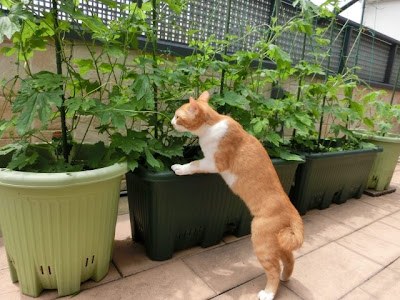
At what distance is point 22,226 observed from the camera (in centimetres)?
101

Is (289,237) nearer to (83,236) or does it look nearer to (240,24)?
(83,236)

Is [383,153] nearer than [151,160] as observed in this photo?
No

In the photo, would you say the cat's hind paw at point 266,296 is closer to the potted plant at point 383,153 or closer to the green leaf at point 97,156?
the green leaf at point 97,156

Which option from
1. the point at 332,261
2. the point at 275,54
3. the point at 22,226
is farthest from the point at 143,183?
the point at 332,261

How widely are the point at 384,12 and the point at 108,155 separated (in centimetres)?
742

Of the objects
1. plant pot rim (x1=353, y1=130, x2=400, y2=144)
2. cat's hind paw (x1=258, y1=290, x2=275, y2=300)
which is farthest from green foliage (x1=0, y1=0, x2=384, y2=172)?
plant pot rim (x1=353, y1=130, x2=400, y2=144)

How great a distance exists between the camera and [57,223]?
39.9 inches

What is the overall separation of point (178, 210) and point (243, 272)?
0.44m

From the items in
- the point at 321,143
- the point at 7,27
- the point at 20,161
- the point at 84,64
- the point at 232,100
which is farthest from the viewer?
the point at 321,143

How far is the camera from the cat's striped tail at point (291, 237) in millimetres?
1078

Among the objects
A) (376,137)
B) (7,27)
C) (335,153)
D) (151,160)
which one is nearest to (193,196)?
(151,160)

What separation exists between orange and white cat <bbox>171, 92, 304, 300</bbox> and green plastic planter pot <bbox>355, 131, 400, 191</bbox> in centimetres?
177

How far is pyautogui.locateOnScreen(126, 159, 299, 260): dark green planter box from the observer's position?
4.26 ft

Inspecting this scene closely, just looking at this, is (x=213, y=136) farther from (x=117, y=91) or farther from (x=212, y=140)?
(x=117, y=91)
